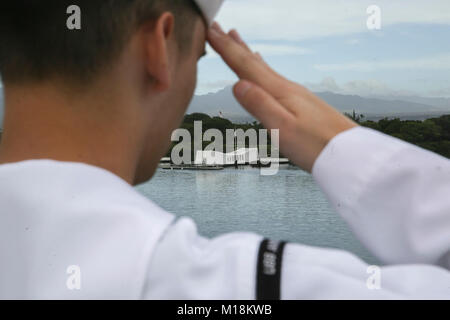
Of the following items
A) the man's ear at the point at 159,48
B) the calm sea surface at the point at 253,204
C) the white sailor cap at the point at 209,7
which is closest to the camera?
the man's ear at the point at 159,48

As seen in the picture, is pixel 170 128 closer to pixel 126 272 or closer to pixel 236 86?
pixel 236 86

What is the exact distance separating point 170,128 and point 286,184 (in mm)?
82626

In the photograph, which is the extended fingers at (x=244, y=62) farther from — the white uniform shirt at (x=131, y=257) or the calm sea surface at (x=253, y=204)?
the calm sea surface at (x=253, y=204)

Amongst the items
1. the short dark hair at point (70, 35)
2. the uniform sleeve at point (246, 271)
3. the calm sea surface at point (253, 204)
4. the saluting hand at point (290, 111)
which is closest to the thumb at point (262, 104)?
the saluting hand at point (290, 111)

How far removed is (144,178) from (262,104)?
0.39 meters

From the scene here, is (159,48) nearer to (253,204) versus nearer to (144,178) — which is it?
(144,178)

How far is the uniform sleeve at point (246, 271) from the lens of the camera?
1125 millimetres

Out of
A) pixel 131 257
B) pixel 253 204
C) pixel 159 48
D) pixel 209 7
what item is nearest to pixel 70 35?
pixel 159 48

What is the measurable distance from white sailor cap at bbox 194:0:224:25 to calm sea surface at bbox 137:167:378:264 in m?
39.0

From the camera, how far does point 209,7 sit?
150 centimetres

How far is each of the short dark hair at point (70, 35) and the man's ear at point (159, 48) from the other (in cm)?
3

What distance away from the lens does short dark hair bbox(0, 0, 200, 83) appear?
1.28 m

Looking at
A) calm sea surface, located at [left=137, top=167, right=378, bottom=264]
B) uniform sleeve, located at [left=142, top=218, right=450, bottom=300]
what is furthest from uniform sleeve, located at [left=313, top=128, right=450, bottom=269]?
calm sea surface, located at [left=137, top=167, right=378, bottom=264]

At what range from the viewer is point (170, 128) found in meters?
1.46
